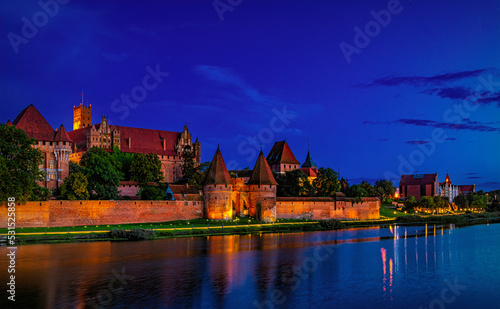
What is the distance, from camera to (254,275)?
85.6 ft

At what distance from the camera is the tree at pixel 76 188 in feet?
148

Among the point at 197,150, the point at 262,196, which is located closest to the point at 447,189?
the point at 197,150

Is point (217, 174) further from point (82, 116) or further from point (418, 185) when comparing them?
point (418, 185)

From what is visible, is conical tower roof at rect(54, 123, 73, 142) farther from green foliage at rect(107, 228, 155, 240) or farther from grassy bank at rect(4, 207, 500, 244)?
green foliage at rect(107, 228, 155, 240)

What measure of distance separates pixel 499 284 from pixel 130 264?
19456 mm

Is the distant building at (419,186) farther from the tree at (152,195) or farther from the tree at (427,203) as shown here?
the tree at (152,195)

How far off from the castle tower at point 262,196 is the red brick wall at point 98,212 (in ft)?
20.4

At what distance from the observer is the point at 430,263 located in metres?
30.5

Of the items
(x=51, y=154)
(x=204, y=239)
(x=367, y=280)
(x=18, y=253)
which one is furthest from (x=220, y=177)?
(x=367, y=280)

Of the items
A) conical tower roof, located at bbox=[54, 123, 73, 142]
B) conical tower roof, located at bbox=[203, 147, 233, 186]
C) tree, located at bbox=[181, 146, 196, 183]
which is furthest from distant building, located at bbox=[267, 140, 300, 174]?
conical tower roof, located at bbox=[54, 123, 73, 142]

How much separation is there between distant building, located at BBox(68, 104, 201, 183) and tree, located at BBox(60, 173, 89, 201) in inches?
980

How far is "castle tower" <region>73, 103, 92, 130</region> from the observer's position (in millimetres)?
105000

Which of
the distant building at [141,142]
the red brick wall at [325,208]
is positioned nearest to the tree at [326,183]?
the red brick wall at [325,208]

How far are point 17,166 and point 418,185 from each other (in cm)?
9906
